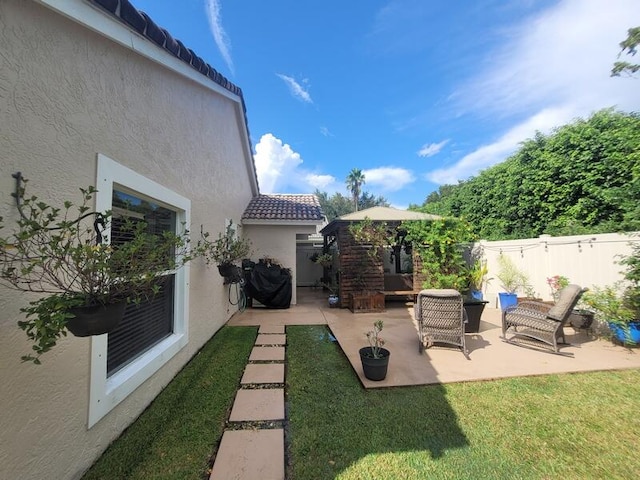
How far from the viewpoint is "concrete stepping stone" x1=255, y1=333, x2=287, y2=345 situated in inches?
236

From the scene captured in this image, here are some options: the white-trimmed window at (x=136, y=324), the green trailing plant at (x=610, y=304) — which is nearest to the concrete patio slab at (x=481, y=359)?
the green trailing plant at (x=610, y=304)

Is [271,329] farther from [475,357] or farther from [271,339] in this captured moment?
[475,357]

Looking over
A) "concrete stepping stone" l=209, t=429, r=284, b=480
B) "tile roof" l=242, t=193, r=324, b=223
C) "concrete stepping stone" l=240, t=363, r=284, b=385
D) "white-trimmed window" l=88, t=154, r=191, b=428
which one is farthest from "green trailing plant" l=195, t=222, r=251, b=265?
"concrete stepping stone" l=209, t=429, r=284, b=480

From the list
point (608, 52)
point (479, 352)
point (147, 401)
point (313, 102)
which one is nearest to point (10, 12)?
point (147, 401)

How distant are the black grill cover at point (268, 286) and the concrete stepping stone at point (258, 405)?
5.56 m

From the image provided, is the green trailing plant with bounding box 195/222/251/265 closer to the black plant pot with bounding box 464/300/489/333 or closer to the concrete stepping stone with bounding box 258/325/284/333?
the concrete stepping stone with bounding box 258/325/284/333

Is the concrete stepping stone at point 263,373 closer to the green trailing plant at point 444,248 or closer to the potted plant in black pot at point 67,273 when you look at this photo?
the potted plant in black pot at point 67,273

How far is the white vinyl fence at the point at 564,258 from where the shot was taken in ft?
20.0

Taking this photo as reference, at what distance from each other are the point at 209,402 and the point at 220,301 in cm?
367

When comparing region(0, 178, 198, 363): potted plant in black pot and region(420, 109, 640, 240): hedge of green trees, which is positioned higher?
region(420, 109, 640, 240): hedge of green trees

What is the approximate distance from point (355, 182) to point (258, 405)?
142 ft

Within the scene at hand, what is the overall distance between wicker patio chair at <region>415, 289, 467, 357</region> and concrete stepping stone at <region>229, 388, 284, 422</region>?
308cm

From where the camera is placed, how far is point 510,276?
29.5ft

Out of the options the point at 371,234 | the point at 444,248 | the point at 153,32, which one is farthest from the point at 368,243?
the point at 153,32
